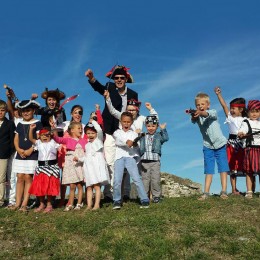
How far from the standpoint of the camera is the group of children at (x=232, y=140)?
11273mm

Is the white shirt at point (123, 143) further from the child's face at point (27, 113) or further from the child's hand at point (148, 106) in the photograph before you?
the child's face at point (27, 113)

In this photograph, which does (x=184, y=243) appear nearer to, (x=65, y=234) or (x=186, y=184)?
(x=65, y=234)

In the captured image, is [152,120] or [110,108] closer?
[152,120]

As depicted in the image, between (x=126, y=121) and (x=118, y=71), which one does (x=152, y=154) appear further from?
(x=118, y=71)

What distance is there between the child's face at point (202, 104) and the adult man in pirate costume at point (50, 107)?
4421 mm

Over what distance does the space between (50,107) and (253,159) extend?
22.0 feet

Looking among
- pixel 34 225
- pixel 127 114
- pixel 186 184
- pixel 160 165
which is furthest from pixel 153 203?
pixel 186 184

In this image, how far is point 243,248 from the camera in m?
8.27

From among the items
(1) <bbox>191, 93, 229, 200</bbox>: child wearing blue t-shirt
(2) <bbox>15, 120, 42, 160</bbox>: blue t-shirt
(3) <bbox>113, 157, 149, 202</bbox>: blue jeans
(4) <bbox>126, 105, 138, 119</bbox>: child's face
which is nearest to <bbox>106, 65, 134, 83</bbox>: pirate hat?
(4) <bbox>126, 105, 138, 119</bbox>: child's face

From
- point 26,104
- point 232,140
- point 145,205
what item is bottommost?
point 145,205

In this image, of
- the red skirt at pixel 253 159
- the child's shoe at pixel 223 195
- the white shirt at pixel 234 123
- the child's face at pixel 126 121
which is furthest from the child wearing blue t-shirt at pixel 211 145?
the child's face at pixel 126 121

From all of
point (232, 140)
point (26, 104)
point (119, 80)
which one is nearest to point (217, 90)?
point (232, 140)

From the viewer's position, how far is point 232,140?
42.6 ft

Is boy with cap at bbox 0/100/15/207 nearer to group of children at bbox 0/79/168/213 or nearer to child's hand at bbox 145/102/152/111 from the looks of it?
group of children at bbox 0/79/168/213
